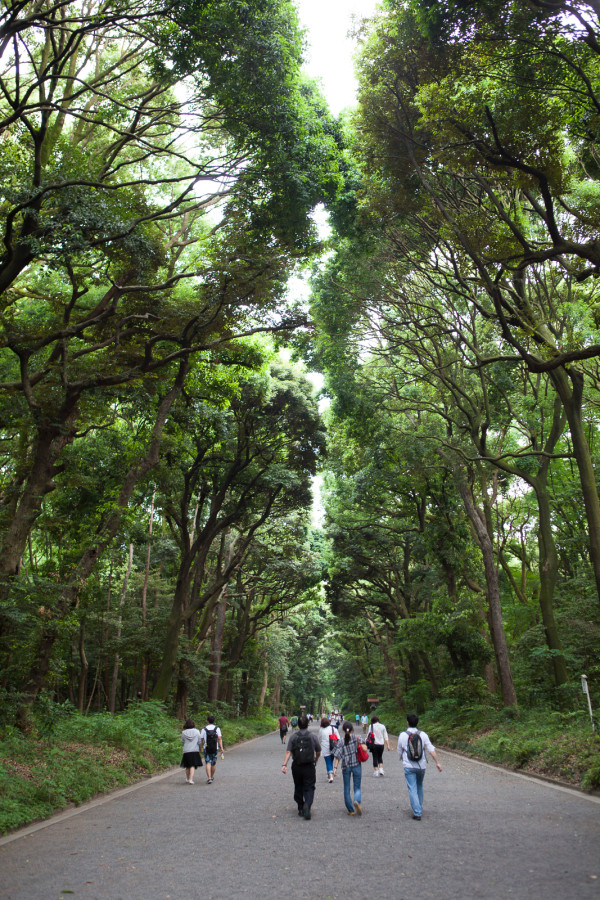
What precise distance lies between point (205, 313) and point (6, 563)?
5738mm

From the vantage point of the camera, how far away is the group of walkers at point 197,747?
1218 centimetres

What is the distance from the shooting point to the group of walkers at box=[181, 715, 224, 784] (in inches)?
480

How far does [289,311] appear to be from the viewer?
13.3m

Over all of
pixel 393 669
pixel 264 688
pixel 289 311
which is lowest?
pixel 264 688

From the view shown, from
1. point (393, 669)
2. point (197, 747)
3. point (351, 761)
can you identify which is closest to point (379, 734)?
point (197, 747)

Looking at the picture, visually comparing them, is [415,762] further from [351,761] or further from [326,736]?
[326,736]

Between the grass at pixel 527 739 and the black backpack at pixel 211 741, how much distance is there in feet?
20.2

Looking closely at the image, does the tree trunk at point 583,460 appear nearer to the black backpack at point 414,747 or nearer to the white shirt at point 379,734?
the black backpack at point 414,747

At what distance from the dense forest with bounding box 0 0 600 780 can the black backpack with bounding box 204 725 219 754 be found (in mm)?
3430

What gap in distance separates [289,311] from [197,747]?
9048 mm

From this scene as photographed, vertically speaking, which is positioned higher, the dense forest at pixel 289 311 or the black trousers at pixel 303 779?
the dense forest at pixel 289 311

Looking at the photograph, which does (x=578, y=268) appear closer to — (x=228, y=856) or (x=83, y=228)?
(x=83, y=228)

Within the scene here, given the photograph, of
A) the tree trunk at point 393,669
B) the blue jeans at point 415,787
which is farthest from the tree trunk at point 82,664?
the tree trunk at point 393,669

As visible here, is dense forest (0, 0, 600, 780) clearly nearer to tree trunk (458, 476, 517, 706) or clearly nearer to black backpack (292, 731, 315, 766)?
tree trunk (458, 476, 517, 706)
